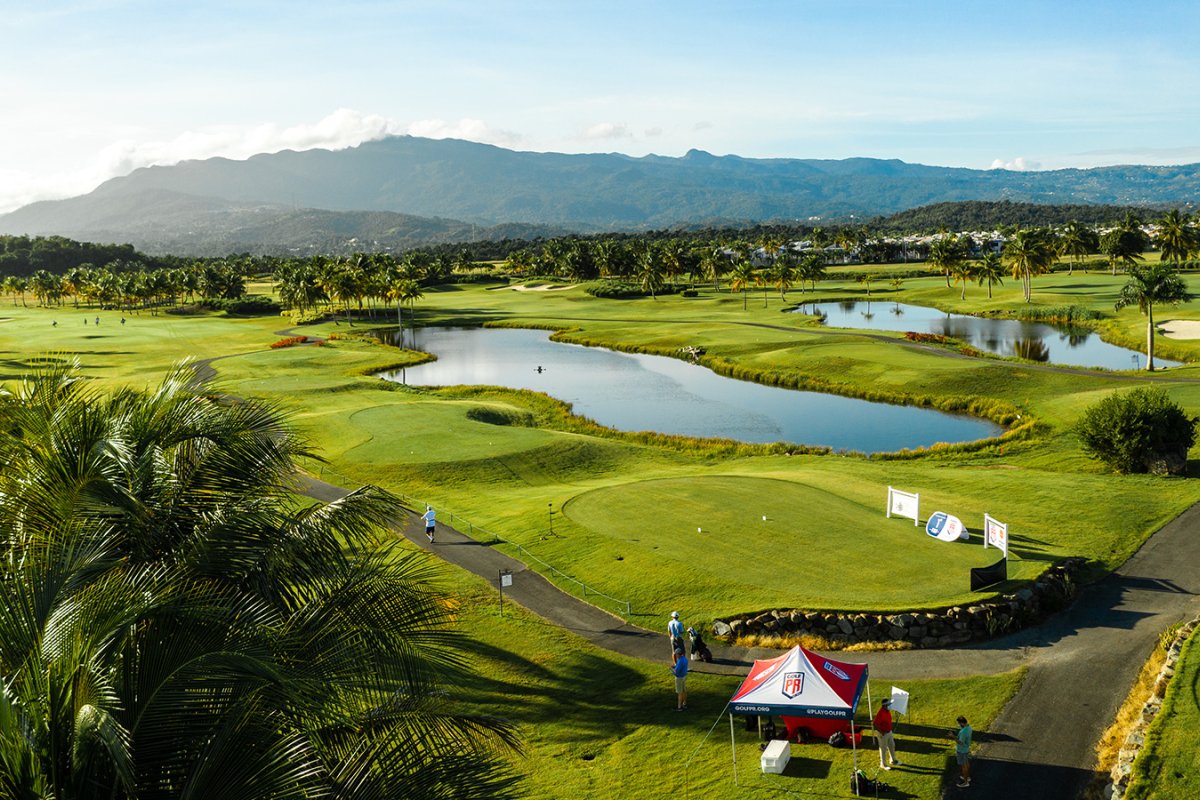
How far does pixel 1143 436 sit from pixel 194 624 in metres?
44.3

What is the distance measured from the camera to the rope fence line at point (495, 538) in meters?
28.5

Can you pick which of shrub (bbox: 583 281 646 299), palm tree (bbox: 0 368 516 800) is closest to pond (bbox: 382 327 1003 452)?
palm tree (bbox: 0 368 516 800)

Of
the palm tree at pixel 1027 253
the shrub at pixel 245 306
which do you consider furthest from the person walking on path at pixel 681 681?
the shrub at pixel 245 306

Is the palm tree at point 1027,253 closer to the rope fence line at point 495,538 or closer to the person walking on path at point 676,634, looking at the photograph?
the rope fence line at point 495,538

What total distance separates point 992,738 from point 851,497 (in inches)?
716

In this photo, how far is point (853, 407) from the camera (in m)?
67.0

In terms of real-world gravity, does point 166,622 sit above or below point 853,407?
above

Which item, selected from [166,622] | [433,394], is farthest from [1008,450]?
[166,622]

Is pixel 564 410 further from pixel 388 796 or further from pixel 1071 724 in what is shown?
pixel 388 796

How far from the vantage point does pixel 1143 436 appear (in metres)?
41.6

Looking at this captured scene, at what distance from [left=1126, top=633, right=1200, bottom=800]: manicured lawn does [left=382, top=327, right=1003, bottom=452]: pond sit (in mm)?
34187

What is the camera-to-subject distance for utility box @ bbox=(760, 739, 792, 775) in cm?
1867

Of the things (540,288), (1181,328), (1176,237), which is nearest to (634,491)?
(1181,328)

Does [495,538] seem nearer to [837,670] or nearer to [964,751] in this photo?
[837,670]
